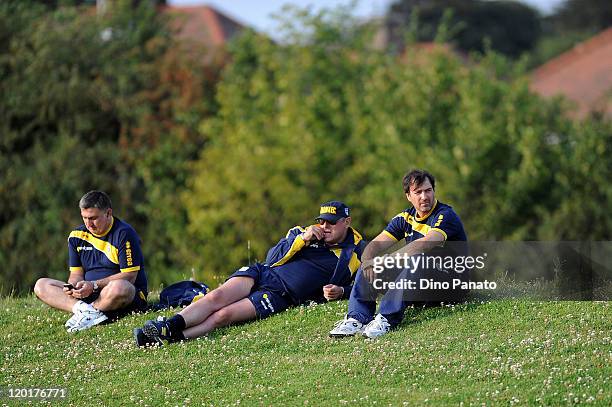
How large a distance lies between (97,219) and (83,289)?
0.81 metres

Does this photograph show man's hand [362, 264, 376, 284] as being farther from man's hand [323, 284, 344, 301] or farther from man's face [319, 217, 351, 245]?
man's face [319, 217, 351, 245]

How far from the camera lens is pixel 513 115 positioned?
35344 millimetres

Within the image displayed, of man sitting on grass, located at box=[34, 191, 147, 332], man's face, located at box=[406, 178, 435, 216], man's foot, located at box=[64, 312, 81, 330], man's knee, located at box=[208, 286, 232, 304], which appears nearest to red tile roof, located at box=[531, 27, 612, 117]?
man sitting on grass, located at box=[34, 191, 147, 332]

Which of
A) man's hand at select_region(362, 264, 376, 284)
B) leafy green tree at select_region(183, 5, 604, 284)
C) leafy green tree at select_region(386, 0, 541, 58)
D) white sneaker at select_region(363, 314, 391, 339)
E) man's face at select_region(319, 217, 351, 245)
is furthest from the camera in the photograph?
leafy green tree at select_region(386, 0, 541, 58)

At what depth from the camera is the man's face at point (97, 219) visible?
13023 millimetres

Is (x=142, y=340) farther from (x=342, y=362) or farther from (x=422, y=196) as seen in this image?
(x=422, y=196)

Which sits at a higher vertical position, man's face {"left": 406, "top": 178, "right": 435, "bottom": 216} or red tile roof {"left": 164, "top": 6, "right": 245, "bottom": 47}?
red tile roof {"left": 164, "top": 6, "right": 245, "bottom": 47}

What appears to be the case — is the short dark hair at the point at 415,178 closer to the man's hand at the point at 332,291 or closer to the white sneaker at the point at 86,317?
the man's hand at the point at 332,291

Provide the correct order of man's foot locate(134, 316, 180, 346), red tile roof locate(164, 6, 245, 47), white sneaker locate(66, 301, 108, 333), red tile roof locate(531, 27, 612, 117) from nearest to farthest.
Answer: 1. man's foot locate(134, 316, 180, 346)
2. white sneaker locate(66, 301, 108, 333)
3. red tile roof locate(164, 6, 245, 47)
4. red tile roof locate(531, 27, 612, 117)

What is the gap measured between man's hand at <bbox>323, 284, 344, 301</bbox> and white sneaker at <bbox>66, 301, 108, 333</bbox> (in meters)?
2.53

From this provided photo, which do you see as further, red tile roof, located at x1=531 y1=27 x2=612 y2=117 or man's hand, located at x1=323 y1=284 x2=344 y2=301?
red tile roof, located at x1=531 y1=27 x2=612 y2=117

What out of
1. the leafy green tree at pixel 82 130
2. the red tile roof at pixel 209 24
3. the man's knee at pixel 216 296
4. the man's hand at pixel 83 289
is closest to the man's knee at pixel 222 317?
the man's knee at pixel 216 296

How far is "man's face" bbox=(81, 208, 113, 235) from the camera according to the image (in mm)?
13023

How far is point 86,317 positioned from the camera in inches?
510
